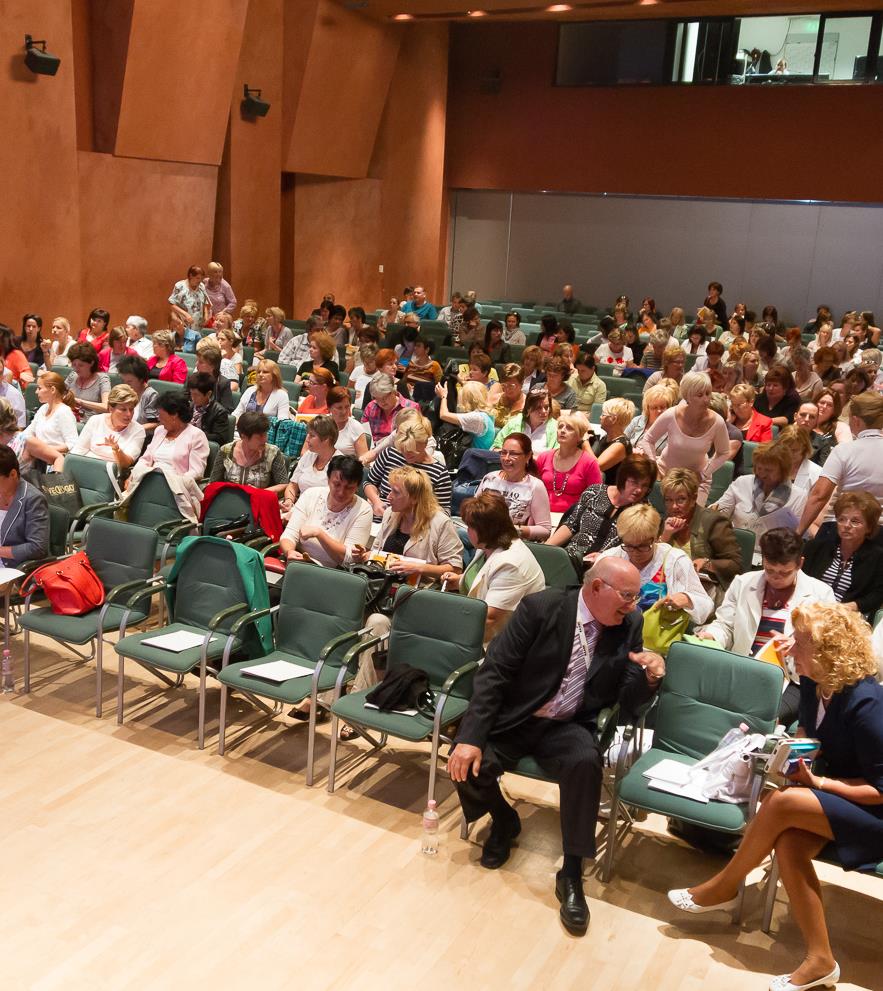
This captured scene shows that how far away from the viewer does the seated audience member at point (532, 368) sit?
31.6 ft

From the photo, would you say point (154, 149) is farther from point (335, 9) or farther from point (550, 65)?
point (550, 65)

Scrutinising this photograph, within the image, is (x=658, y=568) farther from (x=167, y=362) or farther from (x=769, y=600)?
(x=167, y=362)

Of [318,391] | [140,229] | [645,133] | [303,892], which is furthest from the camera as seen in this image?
[645,133]

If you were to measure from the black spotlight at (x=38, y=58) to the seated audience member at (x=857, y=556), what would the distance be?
9767 millimetres

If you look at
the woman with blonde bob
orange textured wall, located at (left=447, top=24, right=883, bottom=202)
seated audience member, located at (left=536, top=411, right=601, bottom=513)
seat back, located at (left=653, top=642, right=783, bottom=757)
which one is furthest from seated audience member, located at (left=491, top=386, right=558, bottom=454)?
orange textured wall, located at (left=447, top=24, right=883, bottom=202)

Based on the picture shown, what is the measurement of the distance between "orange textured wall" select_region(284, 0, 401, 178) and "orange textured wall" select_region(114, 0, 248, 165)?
2077mm

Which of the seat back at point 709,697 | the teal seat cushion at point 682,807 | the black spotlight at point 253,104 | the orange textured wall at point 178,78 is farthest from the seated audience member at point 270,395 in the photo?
the black spotlight at point 253,104

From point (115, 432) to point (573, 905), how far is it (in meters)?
4.54

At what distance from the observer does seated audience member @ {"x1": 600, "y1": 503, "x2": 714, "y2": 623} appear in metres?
4.60

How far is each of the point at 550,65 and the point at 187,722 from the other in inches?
635

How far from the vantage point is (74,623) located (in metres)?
5.16

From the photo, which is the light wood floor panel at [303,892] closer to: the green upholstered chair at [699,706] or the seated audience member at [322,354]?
the green upholstered chair at [699,706]

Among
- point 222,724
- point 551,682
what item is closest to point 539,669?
point 551,682

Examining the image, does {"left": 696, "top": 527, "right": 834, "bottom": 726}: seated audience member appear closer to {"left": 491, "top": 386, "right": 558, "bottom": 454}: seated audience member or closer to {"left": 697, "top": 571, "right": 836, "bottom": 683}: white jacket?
{"left": 697, "top": 571, "right": 836, "bottom": 683}: white jacket
